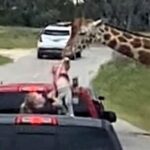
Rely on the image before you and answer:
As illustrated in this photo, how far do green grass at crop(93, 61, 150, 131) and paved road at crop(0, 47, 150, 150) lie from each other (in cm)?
70

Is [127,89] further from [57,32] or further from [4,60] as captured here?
[57,32]

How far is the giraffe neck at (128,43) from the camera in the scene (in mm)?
19984

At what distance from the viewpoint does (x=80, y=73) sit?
38.8 metres

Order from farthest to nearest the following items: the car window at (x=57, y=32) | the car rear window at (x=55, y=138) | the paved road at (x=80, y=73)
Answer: the car window at (x=57, y=32), the paved road at (x=80, y=73), the car rear window at (x=55, y=138)

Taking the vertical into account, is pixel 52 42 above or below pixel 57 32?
below

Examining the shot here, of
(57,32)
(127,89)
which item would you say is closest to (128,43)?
(127,89)

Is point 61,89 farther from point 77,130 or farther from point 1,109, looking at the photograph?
point 77,130

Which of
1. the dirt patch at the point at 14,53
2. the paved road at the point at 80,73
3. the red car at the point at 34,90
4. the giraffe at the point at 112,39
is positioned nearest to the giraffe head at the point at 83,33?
the giraffe at the point at 112,39

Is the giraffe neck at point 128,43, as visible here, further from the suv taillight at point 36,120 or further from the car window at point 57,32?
the car window at point 57,32

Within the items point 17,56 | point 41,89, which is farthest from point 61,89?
point 17,56

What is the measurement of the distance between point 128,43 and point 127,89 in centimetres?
895

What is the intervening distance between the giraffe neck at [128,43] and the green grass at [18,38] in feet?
152

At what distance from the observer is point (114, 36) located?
66.2 ft

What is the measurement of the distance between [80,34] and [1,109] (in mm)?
A: 8878
